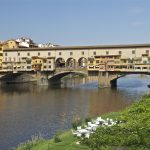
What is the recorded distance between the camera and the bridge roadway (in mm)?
80938

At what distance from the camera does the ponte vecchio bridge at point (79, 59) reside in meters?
81.6

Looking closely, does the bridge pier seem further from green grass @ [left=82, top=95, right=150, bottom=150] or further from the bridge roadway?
green grass @ [left=82, top=95, right=150, bottom=150]

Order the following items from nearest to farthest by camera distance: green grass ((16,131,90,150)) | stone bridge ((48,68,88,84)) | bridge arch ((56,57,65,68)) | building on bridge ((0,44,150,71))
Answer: green grass ((16,131,90,150))
building on bridge ((0,44,150,71))
stone bridge ((48,68,88,84))
bridge arch ((56,57,65,68))

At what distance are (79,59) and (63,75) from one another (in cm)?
528

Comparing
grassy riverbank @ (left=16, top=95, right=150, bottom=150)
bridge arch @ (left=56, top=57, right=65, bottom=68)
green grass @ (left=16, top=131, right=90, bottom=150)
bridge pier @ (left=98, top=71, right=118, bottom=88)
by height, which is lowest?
bridge pier @ (left=98, top=71, right=118, bottom=88)

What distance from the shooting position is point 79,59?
9275 centimetres

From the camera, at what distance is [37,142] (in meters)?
20.2

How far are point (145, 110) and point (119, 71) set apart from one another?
60408 mm

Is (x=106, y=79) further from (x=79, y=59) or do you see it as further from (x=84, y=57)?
(x=79, y=59)

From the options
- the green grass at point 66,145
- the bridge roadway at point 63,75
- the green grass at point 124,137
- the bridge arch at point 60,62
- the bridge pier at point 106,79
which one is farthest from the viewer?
the bridge arch at point 60,62

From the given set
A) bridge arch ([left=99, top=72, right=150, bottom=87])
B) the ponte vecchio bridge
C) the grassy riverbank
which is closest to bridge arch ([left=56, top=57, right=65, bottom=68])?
the ponte vecchio bridge

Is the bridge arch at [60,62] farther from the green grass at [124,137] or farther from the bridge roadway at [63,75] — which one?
the green grass at [124,137]

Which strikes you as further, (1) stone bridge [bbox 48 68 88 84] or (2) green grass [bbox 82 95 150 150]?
(1) stone bridge [bbox 48 68 88 84]

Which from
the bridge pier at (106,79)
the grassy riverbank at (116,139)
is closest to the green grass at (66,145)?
the grassy riverbank at (116,139)
